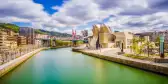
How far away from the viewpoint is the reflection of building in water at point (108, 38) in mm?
44734

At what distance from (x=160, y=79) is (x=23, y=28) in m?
95.6

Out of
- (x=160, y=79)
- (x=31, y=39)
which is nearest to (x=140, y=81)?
(x=160, y=79)

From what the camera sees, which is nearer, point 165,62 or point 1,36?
point 165,62

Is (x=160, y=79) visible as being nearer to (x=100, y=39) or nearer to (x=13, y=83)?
(x=13, y=83)

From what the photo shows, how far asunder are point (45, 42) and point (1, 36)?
61.1 meters

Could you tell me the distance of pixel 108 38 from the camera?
161ft

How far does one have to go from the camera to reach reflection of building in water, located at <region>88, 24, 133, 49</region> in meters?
44.7

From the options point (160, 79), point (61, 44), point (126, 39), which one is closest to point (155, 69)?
point (160, 79)

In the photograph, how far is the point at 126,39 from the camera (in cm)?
4400

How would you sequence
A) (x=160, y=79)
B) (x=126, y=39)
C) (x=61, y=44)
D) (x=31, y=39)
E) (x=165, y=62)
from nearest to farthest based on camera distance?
1. (x=160, y=79)
2. (x=165, y=62)
3. (x=126, y=39)
4. (x=31, y=39)
5. (x=61, y=44)

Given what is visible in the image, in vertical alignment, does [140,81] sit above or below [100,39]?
below

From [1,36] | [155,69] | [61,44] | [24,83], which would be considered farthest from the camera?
[61,44]

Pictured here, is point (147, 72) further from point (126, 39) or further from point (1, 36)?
point (1, 36)

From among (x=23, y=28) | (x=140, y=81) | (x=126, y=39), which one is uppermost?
(x=23, y=28)
